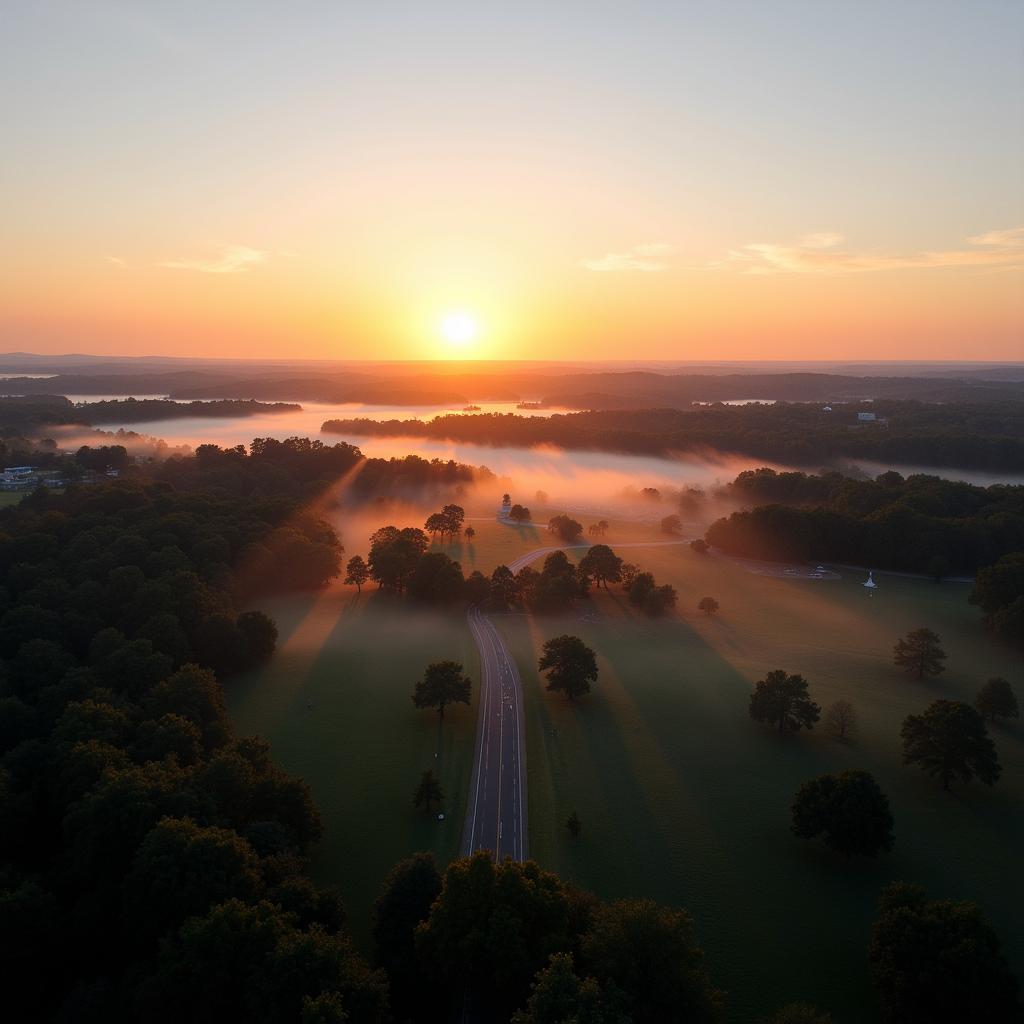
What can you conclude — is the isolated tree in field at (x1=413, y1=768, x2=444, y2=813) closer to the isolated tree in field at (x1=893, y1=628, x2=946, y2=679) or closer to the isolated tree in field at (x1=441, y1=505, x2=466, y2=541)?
the isolated tree in field at (x1=893, y1=628, x2=946, y2=679)

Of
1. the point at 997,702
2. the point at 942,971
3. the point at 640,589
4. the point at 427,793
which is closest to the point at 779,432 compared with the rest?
the point at 640,589

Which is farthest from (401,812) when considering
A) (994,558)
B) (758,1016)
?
(994,558)

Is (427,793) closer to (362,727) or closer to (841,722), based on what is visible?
(362,727)

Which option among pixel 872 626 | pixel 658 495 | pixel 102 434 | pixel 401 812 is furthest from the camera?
pixel 102 434

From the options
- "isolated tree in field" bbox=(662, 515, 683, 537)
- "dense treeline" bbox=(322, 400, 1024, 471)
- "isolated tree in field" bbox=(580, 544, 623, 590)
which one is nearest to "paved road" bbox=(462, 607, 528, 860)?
"isolated tree in field" bbox=(580, 544, 623, 590)

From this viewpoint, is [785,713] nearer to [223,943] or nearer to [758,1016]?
[758,1016]

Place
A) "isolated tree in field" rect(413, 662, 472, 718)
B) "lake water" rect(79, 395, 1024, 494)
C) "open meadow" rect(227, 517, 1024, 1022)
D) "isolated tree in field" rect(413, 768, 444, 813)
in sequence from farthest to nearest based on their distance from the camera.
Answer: "lake water" rect(79, 395, 1024, 494), "isolated tree in field" rect(413, 662, 472, 718), "isolated tree in field" rect(413, 768, 444, 813), "open meadow" rect(227, 517, 1024, 1022)

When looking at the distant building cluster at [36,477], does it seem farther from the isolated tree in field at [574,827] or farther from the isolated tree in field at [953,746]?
the isolated tree in field at [953,746]
